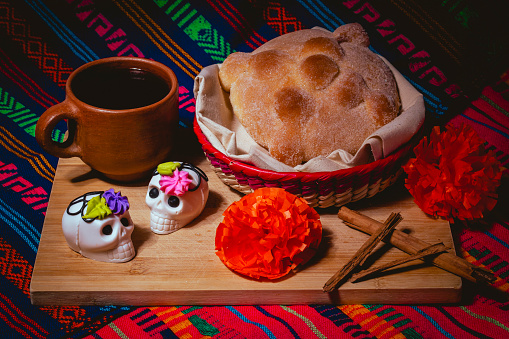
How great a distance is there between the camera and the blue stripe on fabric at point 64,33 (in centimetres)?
146

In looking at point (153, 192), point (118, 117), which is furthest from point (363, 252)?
point (118, 117)

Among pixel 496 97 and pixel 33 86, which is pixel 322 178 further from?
pixel 33 86

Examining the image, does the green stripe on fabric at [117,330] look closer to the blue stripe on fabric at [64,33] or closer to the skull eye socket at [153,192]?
the skull eye socket at [153,192]

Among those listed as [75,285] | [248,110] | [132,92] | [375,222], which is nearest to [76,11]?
[132,92]

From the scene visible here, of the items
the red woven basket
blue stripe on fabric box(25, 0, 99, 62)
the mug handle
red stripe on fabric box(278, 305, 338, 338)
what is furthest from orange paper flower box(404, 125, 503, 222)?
blue stripe on fabric box(25, 0, 99, 62)

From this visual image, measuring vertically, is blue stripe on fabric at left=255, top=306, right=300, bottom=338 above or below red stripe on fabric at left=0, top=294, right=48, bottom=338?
above

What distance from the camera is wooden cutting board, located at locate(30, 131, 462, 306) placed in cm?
96

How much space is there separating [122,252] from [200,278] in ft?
0.51

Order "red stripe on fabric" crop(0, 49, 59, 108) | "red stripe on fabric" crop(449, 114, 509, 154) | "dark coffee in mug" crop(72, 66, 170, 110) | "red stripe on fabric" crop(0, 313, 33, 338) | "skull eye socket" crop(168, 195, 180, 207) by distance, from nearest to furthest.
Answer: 1. "red stripe on fabric" crop(0, 313, 33, 338)
2. "skull eye socket" crop(168, 195, 180, 207)
3. "dark coffee in mug" crop(72, 66, 170, 110)
4. "red stripe on fabric" crop(449, 114, 509, 154)
5. "red stripe on fabric" crop(0, 49, 59, 108)

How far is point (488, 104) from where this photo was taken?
1.45 m

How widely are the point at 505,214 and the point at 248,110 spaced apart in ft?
→ 2.07

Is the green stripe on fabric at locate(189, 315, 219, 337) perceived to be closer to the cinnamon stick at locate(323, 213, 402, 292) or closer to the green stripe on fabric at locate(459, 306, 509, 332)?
the cinnamon stick at locate(323, 213, 402, 292)

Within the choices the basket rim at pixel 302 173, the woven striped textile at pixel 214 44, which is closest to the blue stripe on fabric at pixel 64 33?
the woven striped textile at pixel 214 44

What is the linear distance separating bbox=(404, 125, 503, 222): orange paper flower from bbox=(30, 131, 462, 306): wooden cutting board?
61 millimetres
